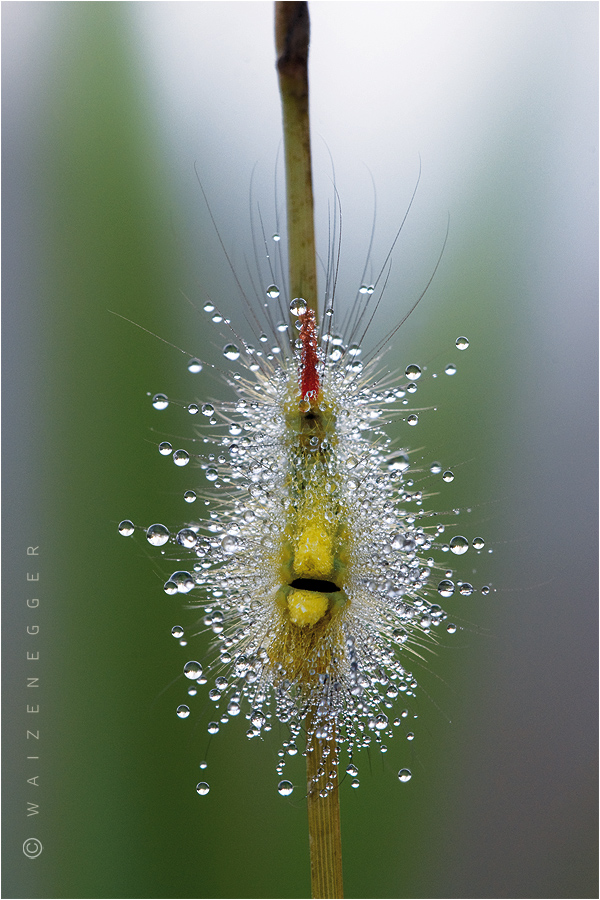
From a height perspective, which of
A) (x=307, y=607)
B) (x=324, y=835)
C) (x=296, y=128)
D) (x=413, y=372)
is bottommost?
(x=324, y=835)

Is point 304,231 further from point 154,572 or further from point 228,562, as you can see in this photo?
point 154,572

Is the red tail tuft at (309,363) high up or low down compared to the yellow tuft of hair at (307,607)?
up

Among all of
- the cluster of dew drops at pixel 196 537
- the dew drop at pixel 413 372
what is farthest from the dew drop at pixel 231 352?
the dew drop at pixel 413 372

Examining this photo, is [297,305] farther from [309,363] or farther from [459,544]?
[459,544]

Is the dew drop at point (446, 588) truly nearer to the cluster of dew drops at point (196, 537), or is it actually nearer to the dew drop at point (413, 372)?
the cluster of dew drops at point (196, 537)

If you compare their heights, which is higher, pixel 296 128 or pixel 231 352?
pixel 296 128

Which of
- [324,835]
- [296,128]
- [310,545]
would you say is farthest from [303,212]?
[324,835]
